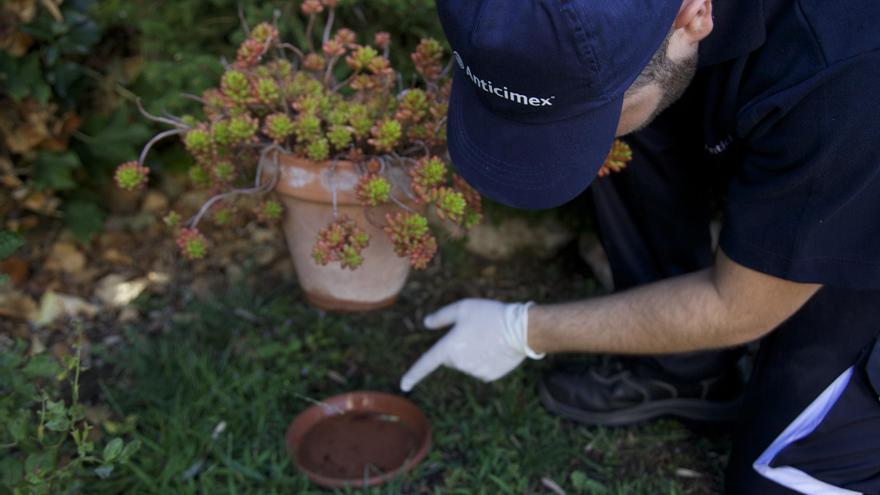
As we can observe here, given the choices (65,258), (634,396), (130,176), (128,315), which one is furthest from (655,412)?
(65,258)

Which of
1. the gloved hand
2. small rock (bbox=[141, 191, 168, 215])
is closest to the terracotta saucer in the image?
the gloved hand

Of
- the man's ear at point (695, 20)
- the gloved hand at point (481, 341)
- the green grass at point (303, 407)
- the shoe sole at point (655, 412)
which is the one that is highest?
the man's ear at point (695, 20)

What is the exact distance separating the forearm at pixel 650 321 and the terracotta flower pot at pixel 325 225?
358mm

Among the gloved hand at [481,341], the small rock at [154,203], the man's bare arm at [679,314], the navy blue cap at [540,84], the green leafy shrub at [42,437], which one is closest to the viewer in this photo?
the navy blue cap at [540,84]

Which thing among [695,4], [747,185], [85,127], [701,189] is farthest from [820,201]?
[85,127]

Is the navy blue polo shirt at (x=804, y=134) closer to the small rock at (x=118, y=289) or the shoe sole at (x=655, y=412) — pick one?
the shoe sole at (x=655, y=412)

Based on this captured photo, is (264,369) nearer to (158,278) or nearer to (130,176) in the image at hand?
(158,278)

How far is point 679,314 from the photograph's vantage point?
1.73 m

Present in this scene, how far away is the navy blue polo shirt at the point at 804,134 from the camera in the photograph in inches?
53.9

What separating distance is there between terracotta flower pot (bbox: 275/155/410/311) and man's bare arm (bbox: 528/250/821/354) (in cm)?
35

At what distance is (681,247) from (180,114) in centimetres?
145

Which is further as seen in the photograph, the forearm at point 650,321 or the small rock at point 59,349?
the small rock at point 59,349

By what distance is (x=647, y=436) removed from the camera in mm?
2180

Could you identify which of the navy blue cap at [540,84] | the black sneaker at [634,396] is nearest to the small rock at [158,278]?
the black sneaker at [634,396]
